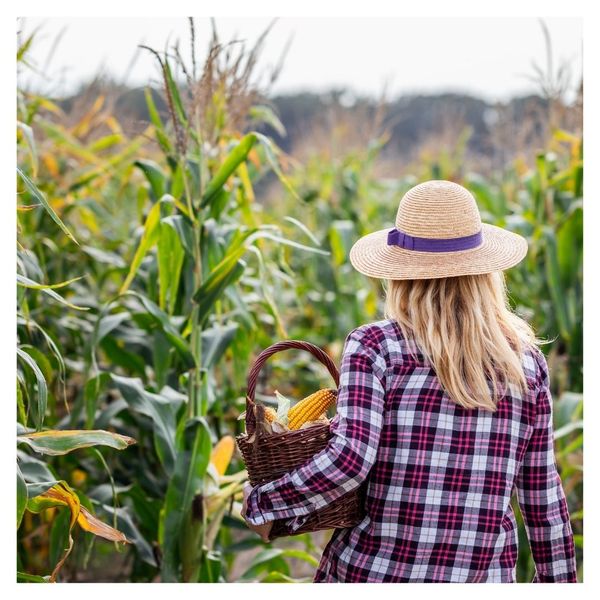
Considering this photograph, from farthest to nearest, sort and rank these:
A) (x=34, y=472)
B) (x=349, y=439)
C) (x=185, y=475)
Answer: (x=185, y=475) < (x=34, y=472) < (x=349, y=439)

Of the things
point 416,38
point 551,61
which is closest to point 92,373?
point 551,61

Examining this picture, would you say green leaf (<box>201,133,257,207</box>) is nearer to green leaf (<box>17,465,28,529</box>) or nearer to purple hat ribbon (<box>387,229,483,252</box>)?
purple hat ribbon (<box>387,229,483,252</box>)

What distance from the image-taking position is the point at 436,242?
1639 mm

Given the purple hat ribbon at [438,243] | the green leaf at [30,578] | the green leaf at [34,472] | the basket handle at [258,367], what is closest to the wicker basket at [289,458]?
the basket handle at [258,367]

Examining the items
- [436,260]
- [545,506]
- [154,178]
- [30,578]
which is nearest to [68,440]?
[30,578]

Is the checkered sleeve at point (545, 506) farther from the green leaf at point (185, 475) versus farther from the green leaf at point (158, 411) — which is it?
the green leaf at point (158, 411)

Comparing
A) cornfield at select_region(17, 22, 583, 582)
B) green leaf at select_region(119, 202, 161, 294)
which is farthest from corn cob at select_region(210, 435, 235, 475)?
green leaf at select_region(119, 202, 161, 294)

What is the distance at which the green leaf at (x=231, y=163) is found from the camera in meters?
2.43

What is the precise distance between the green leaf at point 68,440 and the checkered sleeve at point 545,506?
81 centimetres

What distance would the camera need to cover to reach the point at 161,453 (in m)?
2.40

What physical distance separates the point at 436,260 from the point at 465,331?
153 mm

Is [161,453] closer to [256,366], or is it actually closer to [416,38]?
[256,366]

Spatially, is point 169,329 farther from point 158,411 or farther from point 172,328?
point 158,411

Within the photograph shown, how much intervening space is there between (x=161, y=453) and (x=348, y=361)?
108cm
